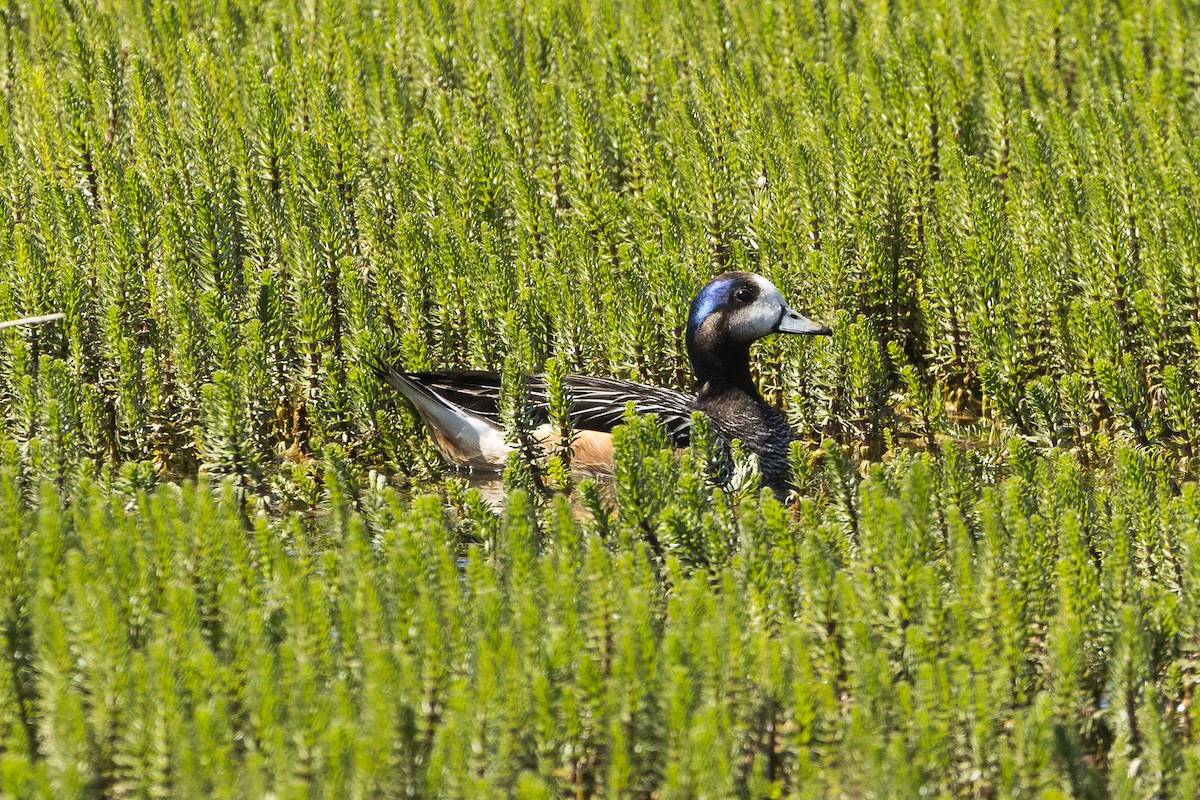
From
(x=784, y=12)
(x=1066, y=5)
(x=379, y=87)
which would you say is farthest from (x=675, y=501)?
(x=1066, y=5)

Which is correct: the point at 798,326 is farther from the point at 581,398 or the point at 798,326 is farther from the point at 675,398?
the point at 581,398

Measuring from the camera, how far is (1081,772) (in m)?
4.33

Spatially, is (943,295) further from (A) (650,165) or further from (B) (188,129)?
(B) (188,129)

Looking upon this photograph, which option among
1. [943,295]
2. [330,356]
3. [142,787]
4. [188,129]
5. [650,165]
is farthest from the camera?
[188,129]

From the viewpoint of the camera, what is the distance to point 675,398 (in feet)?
25.4

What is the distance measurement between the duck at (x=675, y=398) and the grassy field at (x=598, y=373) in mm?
165

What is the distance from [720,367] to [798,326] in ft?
1.61

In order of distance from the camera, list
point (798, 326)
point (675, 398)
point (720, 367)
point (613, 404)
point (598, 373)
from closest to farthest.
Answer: point (613, 404)
point (798, 326)
point (675, 398)
point (720, 367)
point (598, 373)

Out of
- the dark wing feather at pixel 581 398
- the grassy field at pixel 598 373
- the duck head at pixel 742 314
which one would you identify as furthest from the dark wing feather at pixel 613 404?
the duck head at pixel 742 314

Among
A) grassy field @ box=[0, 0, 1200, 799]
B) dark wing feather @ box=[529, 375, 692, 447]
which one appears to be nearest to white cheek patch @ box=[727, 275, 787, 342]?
grassy field @ box=[0, 0, 1200, 799]

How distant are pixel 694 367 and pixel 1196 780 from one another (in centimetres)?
414

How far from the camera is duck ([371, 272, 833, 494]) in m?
7.40

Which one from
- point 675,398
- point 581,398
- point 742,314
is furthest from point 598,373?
point 742,314

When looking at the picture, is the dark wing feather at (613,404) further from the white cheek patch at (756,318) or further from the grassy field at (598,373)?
the white cheek patch at (756,318)
